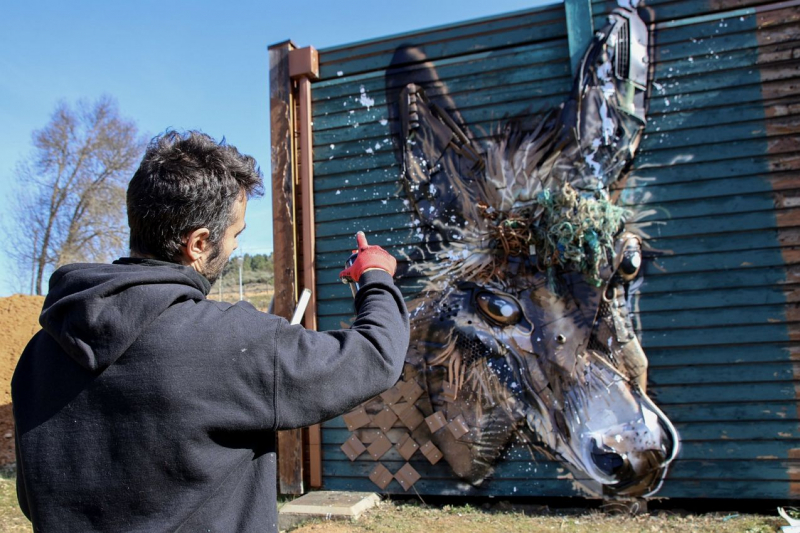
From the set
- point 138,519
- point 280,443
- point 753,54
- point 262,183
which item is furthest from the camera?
point 280,443

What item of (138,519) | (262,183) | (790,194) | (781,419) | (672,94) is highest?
(672,94)

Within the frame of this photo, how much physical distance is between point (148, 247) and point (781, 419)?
4362mm

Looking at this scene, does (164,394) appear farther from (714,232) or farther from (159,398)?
(714,232)

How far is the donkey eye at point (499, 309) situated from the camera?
185 inches

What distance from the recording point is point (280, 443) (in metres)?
5.28

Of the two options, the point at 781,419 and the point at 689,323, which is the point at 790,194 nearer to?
the point at 689,323

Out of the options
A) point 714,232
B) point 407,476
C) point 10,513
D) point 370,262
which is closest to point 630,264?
point 714,232

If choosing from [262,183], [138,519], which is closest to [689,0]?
[262,183]

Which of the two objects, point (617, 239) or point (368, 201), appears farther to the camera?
point (368, 201)

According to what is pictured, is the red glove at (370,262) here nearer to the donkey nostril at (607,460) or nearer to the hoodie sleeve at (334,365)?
the hoodie sleeve at (334,365)

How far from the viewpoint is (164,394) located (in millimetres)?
1092

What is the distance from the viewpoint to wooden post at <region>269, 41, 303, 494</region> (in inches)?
205

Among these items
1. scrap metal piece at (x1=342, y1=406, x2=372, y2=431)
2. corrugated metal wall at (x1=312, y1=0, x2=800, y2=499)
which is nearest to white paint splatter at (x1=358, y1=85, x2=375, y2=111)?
corrugated metal wall at (x1=312, y1=0, x2=800, y2=499)

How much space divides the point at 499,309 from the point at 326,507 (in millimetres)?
1997
